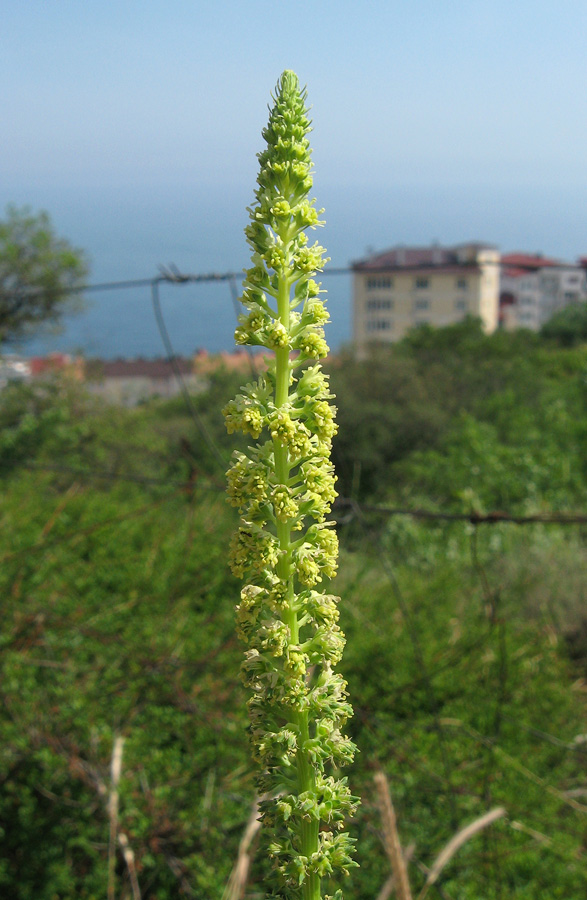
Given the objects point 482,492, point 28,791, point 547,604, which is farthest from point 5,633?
point 482,492

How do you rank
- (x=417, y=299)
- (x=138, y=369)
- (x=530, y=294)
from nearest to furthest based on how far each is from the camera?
(x=138, y=369) → (x=417, y=299) → (x=530, y=294)

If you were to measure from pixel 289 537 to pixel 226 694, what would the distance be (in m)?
4.34

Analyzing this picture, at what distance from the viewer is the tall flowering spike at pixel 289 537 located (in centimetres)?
105

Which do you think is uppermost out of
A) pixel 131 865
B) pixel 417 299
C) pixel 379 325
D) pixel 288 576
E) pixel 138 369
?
pixel 417 299

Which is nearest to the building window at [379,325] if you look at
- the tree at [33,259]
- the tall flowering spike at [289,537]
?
the tree at [33,259]

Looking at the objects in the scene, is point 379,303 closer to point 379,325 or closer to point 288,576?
point 379,325

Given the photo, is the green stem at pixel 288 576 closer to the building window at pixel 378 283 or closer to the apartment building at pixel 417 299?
the apartment building at pixel 417 299

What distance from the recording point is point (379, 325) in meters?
72.6

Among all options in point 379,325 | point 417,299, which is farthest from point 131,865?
point 417,299

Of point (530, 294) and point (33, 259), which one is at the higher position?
point (530, 294)

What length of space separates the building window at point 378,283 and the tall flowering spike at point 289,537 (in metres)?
66.0

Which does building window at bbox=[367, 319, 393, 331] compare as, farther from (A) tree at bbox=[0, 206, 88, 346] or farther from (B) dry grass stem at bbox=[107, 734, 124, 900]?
(B) dry grass stem at bbox=[107, 734, 124, 900]

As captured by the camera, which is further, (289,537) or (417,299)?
(417,299)

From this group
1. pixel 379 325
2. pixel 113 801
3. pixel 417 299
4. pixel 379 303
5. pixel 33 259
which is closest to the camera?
pixel 113 801
